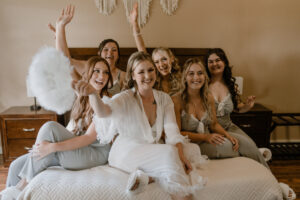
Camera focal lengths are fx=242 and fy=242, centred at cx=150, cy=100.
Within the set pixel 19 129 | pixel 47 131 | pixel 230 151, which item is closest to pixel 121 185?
pixel 47 131

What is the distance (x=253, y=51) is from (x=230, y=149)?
1820 mm

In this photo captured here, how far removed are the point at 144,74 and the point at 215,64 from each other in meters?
1.01

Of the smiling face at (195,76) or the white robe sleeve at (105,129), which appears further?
the smiling face at (195,76)

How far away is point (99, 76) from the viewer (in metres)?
1.95

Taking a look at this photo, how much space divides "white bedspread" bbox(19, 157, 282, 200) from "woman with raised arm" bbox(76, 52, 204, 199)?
0.08 metres

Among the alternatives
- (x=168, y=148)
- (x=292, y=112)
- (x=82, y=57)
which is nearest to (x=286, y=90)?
(x=292, y=112)

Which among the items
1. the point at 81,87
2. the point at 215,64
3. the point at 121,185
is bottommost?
the point at 121,185

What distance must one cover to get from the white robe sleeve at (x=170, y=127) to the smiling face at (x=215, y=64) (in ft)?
2.59

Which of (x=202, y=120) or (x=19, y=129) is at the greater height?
(x=202, y=120)

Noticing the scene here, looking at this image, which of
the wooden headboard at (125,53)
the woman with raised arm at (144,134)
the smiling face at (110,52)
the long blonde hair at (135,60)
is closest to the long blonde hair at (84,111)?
the woman with raised arm at (144,134)

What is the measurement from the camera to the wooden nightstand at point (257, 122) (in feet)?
9.36

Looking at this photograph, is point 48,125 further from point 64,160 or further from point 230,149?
point 230,149

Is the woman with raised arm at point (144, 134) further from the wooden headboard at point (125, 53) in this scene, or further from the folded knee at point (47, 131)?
the wooden headboard at point (125, 53)

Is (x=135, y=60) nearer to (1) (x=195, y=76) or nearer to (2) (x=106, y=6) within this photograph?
(1) (x=195, y=76)
